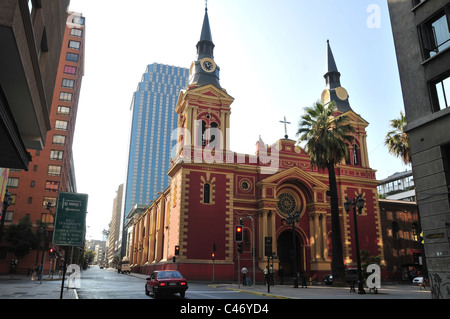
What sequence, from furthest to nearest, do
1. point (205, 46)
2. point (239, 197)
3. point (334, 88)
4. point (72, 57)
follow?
point (72, 57), point (334, 88), point (205, 46), point (239, 197)

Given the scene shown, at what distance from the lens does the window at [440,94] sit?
15.3 metres

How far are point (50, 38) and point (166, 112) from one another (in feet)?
481

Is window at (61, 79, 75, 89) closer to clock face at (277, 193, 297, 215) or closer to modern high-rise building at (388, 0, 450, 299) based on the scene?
clock face at (277, 193, 297, 215)

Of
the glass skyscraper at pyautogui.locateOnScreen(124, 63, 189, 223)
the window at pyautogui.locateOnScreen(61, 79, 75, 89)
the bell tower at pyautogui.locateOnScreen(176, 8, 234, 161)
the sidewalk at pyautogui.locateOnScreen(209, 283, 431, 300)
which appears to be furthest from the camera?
the glass skyscraper at pyautogui.locateOnScreen(124, 63, 189, 223)

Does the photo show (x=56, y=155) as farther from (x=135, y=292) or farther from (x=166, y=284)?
(x=166, y=284)

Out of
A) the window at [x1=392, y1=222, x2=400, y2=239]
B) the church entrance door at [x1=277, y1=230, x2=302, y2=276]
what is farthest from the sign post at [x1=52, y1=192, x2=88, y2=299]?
the window at [x1=392, y1=222, x2=400, y2=239]

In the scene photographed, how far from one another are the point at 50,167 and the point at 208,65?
33670 millimetres

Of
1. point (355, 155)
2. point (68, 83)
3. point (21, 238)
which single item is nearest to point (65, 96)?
point (68, 83)

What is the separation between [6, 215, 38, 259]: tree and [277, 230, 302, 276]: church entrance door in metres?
33.0

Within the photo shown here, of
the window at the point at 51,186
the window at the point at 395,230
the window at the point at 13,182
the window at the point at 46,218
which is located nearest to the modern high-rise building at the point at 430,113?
the window at the point at 395,230

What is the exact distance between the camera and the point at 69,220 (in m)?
11.8

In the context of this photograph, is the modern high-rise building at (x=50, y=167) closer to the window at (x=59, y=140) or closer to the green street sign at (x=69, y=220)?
the window at (x=59, y=140)

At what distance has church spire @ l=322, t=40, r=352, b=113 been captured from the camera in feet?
152

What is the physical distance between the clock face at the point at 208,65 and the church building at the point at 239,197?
119 mm
